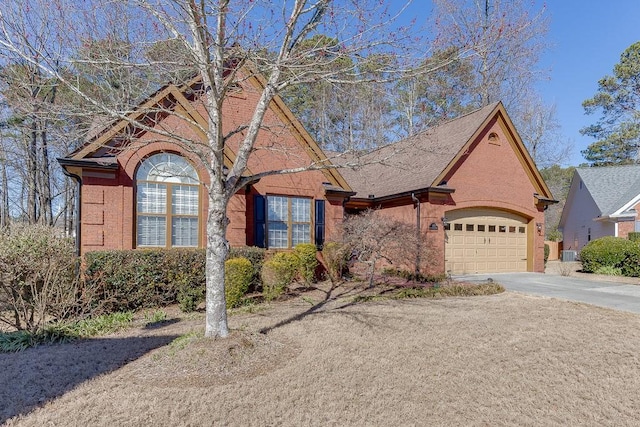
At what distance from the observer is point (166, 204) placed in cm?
1080

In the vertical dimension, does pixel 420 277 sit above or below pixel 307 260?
below

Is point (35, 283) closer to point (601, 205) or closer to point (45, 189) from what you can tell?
point (45, 189)

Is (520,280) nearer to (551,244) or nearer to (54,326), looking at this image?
(54,326)

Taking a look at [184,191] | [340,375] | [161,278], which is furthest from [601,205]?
[161,278]

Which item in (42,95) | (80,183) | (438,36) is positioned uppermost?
(438,36)

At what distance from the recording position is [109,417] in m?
3.66

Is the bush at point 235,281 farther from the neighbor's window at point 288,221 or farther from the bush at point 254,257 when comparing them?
the neighbor's window at point 288,221

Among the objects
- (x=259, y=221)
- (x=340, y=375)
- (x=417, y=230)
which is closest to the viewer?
(x=340, y=375)

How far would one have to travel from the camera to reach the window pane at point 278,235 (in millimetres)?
12371

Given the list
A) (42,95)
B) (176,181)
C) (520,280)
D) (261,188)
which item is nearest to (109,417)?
(42,95)

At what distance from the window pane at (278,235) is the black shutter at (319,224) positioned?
114 centimetres

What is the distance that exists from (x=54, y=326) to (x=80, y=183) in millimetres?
4945

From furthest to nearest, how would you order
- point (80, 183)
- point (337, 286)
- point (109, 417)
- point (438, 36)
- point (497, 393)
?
1. point (337, 286)
2. point (80, 183)
3. point (438, 36)
4. point (497, 393)
5. point (109, 417)

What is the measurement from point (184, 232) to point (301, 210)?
3.85 m
